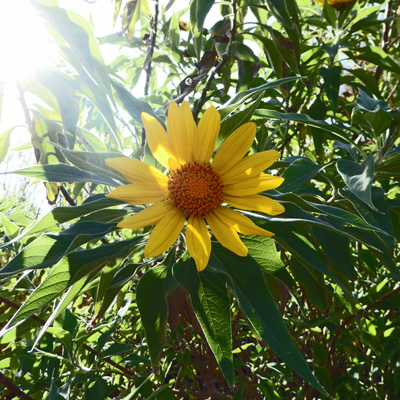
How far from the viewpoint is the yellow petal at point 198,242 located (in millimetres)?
521

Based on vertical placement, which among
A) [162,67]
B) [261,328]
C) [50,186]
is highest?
[162,67]

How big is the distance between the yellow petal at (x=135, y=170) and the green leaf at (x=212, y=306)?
14 centimetres

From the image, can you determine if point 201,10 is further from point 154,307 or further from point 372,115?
point 154,307

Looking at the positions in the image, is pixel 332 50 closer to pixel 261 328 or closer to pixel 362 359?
pixel 261 328

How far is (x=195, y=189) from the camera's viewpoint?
2.06 ft

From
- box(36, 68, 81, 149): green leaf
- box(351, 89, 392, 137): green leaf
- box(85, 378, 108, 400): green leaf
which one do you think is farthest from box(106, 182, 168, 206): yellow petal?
box(85, 378, 108, 400): green leaf

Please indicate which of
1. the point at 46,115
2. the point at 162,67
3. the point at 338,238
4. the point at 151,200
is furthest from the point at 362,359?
the point at 162,67

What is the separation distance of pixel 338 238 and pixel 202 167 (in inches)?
13.4

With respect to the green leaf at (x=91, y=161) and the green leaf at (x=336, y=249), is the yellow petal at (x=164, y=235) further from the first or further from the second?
the green leaf at (x=336, y=249)

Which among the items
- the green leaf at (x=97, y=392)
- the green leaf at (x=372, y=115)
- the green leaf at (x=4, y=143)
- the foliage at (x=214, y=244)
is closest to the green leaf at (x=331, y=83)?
the foliage at (x=214, y=244)

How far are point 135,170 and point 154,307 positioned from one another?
212 millimetres

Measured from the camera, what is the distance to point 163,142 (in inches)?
24.2

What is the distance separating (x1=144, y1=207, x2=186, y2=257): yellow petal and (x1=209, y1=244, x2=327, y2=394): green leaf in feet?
0.24

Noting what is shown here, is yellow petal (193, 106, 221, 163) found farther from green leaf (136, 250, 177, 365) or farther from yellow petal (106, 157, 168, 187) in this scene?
green leaf (136, 250, 177, 365)
